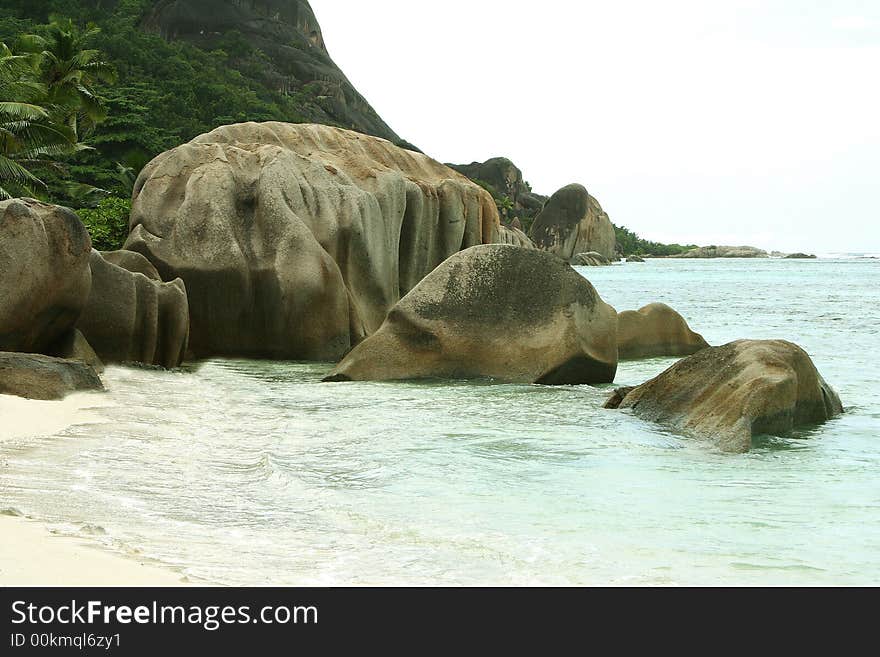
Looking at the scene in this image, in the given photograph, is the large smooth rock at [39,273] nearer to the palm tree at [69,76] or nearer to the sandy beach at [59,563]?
the sandy beach at [59,563]

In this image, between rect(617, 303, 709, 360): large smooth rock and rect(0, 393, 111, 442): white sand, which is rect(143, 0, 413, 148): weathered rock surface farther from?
rect(0, 393, 111, 442): white sand

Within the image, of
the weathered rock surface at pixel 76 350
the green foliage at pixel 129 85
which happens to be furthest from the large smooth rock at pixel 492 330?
the green foliage at pixel 129 85

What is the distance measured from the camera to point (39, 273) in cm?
952

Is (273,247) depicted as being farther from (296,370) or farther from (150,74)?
(150,74)

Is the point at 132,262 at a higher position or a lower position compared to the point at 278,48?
lower

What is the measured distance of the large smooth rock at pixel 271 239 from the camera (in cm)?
1285

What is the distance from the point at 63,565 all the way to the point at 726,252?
131906 millimetres

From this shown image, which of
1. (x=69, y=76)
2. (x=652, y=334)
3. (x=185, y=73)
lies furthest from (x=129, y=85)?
(x=652, y=334)

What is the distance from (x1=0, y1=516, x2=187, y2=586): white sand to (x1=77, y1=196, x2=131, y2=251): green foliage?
1337cm

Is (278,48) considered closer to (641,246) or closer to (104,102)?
(104,102)

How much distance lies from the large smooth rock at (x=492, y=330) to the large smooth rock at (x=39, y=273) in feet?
8.92

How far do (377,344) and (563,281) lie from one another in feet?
6.76

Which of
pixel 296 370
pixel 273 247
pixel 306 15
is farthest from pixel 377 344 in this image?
pixel 306 15

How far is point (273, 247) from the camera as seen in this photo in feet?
42.4
